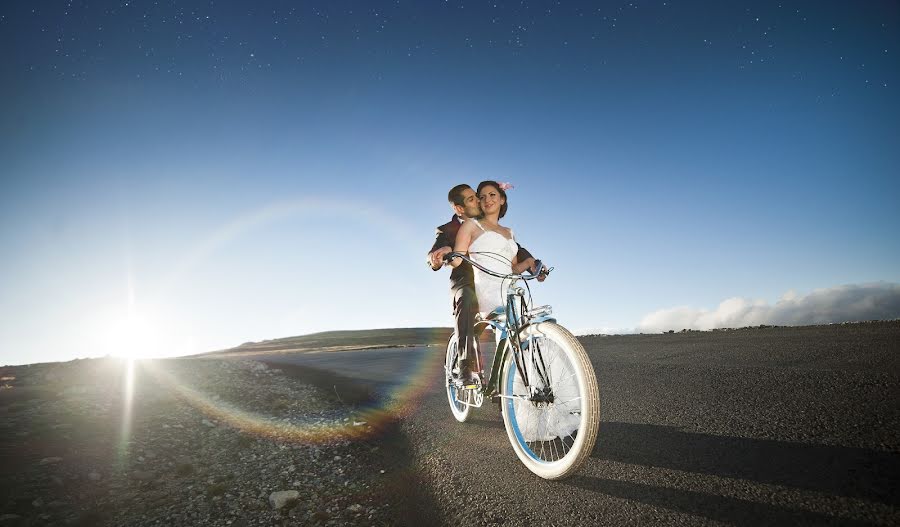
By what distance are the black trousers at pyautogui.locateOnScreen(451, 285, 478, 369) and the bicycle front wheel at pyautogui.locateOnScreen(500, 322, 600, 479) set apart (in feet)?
1.78

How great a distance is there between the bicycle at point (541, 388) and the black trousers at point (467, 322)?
26 centimetres

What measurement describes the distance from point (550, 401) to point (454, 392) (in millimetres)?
2250

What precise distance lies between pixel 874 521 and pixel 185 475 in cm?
495

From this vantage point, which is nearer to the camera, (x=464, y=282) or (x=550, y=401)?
(x=550, y=401)

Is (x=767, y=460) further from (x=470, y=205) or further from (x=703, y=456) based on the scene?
(x=470, y=205)

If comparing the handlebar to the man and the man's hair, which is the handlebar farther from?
the man's hair

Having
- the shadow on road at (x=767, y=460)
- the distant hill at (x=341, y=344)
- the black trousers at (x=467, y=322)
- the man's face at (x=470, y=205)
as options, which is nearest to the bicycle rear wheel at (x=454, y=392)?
the black trousers at (x=467, y=322)

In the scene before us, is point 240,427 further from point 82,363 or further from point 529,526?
point 82,363

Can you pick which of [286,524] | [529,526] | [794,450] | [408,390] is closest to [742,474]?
[794,450]

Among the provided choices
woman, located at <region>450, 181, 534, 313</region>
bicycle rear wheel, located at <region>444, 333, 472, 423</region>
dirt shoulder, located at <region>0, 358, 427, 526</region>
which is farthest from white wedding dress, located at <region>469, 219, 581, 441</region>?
dirt shoulder, located at <region>0, 358, 427, 526</region>

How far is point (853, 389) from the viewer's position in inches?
151

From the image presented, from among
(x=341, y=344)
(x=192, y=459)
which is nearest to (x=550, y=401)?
(x=192, y=459)

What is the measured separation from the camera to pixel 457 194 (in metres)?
4.30

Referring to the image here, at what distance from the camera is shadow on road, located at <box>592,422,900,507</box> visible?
2.16 metres
